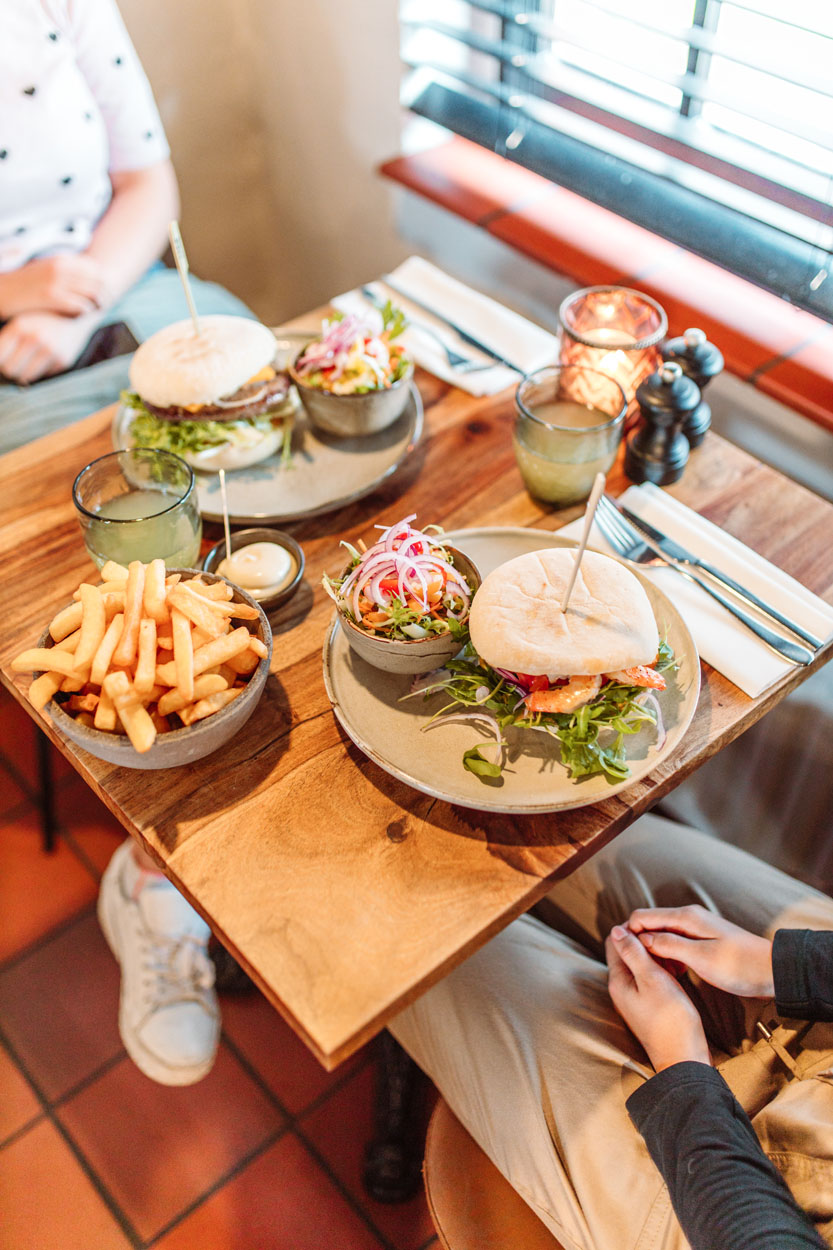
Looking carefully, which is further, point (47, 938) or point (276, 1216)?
point (47, 938)

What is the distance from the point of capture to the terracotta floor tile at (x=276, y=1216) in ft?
4.97

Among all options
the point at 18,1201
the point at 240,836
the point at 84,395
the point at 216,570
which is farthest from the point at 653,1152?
the point at 84,395

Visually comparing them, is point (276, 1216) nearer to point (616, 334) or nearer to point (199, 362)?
point (199, 362)

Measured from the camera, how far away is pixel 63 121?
183cm

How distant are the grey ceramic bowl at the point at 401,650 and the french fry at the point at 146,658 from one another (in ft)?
0.70

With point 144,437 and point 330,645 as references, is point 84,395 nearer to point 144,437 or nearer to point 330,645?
point 144,437

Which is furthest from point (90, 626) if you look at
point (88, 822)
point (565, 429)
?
point (88, 822)

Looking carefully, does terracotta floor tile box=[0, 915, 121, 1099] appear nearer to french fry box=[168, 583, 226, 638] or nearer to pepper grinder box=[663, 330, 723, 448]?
french fry box=[168, 583, 226, 638]

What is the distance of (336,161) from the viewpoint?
2.60 meters

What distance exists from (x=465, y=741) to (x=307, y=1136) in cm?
99

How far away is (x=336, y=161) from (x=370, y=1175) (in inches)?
96.8

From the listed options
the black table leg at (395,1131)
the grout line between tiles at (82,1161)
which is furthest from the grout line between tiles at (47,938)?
the black table leg at (395,1131)

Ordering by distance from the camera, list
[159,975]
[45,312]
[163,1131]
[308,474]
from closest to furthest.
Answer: [308,474], [163,1131], [159,975], [45,312]

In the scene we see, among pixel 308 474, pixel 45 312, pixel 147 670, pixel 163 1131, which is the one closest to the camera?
pixel 147 670
